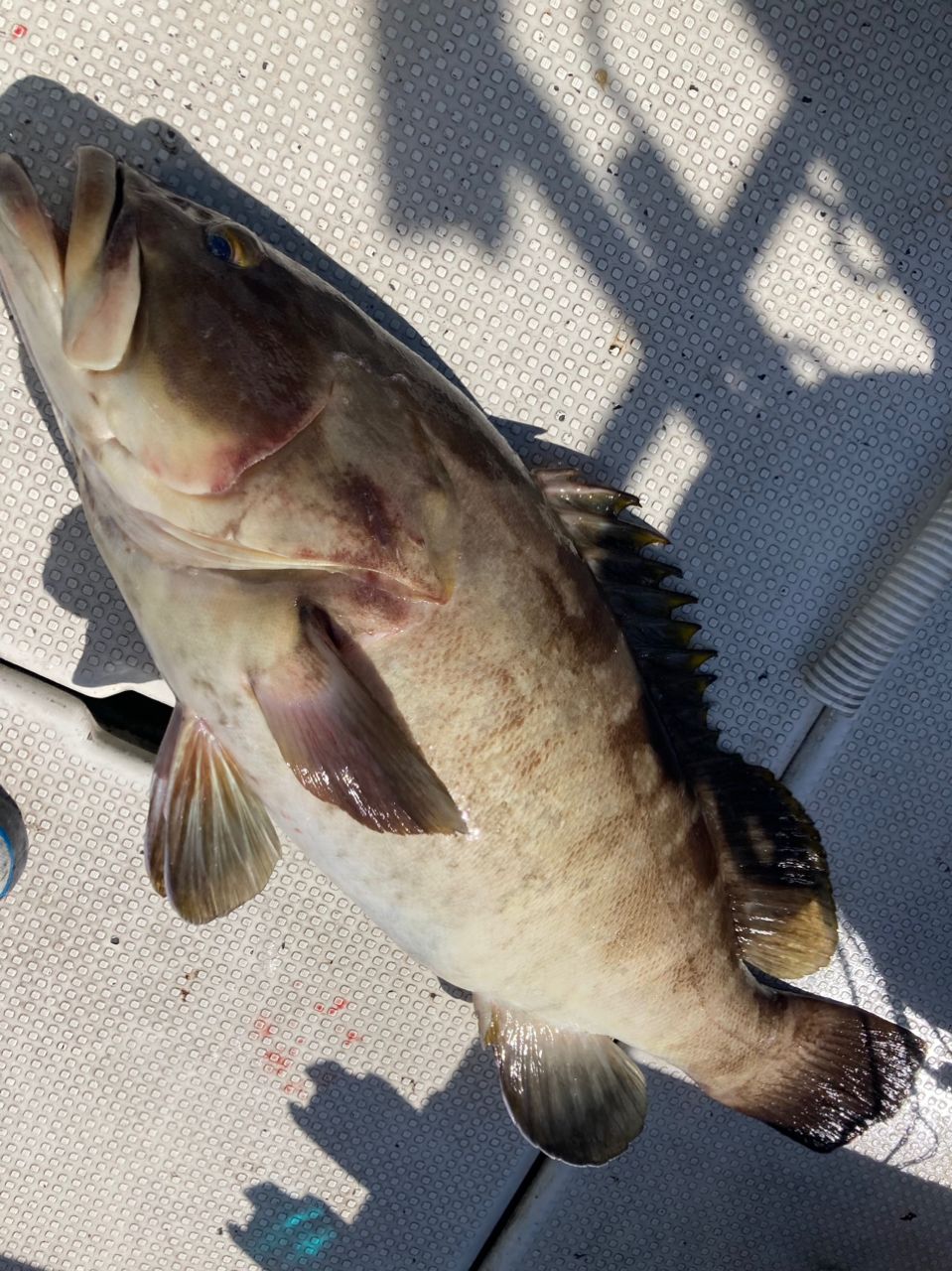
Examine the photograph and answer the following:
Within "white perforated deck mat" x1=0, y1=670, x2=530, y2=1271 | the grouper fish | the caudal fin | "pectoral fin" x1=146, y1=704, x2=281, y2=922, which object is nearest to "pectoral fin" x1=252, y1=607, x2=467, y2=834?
the grouper fish

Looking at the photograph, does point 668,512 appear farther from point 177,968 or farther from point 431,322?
point 177,968

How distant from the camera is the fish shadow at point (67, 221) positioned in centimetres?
136

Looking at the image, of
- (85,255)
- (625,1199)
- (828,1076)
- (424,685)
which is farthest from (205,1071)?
(85,255)

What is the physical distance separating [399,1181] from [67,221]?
2.10 meters

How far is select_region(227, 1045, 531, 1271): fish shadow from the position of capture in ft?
6.20

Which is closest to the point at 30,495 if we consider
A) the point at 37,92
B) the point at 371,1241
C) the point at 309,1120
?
the point at 37,92

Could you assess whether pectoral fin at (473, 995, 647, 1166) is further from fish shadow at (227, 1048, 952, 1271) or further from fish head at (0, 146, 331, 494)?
fish head at (0, 146, 331, 494)

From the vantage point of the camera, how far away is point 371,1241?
6.41 feet

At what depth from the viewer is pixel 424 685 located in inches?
47.1

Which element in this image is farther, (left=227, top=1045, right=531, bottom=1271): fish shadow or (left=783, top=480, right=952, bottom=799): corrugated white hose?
(left=227, top=1045, right=531, bottom=1271): fish shadow

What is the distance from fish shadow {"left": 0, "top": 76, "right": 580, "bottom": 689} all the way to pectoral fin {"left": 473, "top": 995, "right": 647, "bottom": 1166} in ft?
3.23

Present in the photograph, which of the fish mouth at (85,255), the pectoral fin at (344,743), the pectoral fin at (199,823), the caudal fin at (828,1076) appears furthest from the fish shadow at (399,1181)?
the fish mouth at (85,255)

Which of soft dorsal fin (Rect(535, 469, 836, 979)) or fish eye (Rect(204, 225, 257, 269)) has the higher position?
fish eye (Rect(204, 225, 257, 269))

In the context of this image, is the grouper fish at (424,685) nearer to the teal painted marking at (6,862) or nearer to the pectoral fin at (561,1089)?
the pectoral fin at (561,1089)
